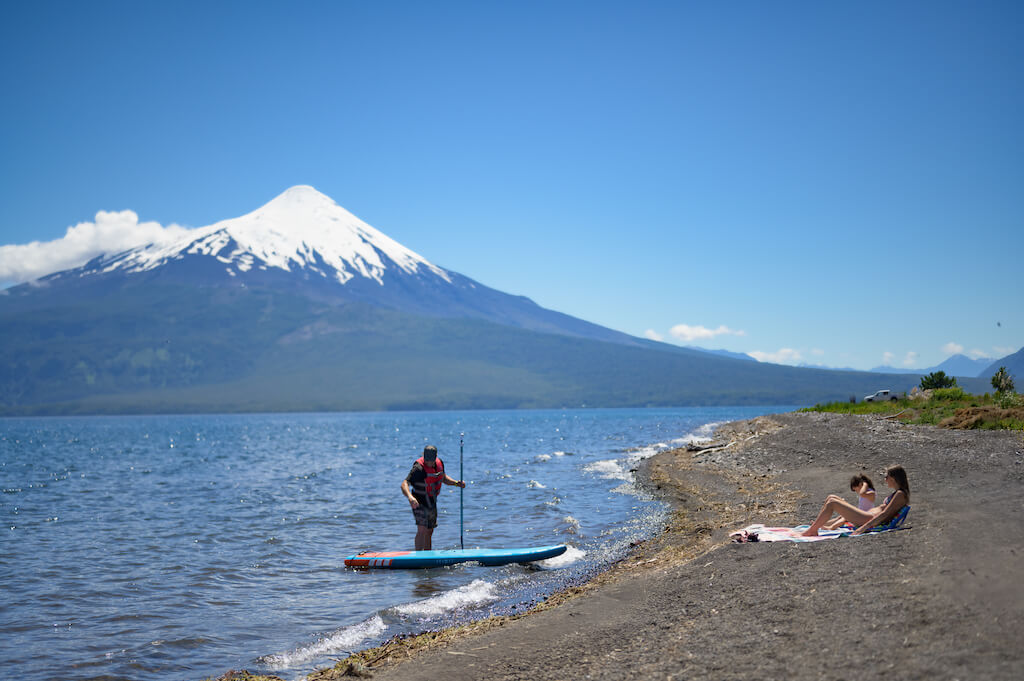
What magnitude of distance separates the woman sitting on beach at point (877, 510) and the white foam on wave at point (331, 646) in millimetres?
7540

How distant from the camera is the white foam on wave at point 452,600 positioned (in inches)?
518

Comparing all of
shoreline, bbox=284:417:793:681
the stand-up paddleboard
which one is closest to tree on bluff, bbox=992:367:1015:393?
shoreline, bbox=284:417:793:681

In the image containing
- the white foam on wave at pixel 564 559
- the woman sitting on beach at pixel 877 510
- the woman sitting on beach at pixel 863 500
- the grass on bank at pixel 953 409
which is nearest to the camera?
the woman sitting on beach at pixel 877 510

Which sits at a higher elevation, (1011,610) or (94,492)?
(1011,610)

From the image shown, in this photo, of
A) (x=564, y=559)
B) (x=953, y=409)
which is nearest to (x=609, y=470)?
(x=953, y=409)

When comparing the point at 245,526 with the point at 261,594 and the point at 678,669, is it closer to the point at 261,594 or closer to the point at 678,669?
the point at 261,594

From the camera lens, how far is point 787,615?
8594 millimetres

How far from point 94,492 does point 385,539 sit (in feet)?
74.6

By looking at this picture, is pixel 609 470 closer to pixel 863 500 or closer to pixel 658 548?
pixel 658 548

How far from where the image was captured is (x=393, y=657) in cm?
993

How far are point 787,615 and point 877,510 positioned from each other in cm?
534

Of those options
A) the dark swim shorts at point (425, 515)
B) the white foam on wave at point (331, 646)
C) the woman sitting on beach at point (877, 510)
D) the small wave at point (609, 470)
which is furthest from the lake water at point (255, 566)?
the woman sitting on beach at point (877, 510)

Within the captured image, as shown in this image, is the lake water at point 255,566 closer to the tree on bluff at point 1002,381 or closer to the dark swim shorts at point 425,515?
the dark swim shorts at point 425,515

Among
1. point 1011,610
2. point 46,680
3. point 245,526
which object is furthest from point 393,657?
point 245,526
